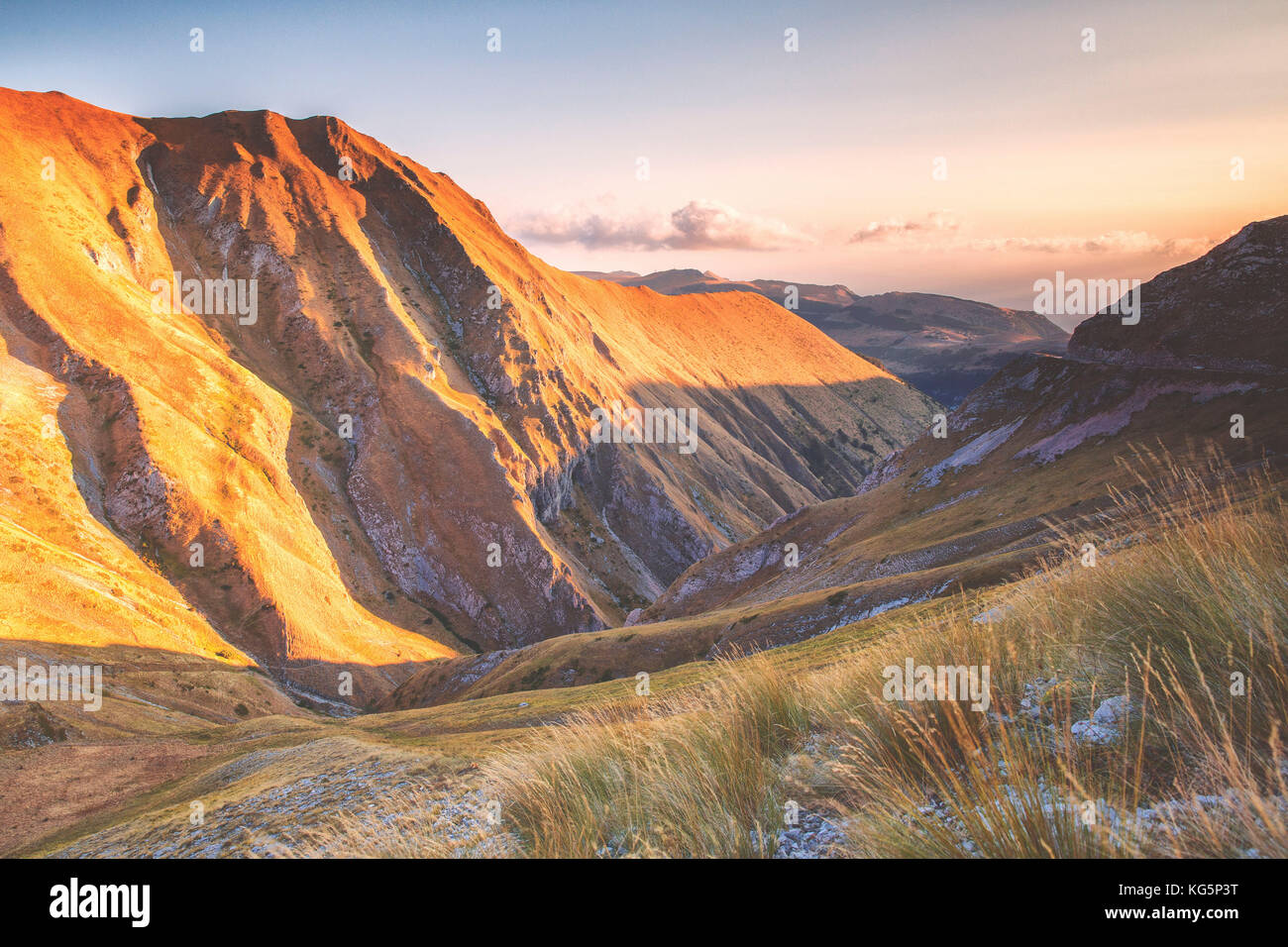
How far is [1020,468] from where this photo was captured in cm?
4459

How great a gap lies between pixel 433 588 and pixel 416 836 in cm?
7327

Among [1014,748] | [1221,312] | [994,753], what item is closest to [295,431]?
[994,753]

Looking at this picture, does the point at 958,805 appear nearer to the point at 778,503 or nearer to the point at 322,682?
the point at 322,682

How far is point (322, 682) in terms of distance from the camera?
52781 mm

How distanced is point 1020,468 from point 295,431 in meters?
72.3

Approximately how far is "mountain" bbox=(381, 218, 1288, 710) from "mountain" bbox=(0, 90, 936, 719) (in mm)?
17913

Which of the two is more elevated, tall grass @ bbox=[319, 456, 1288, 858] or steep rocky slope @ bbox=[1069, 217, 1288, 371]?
steep rocky slope @ bbox=[1069, 217, 1288, 371]

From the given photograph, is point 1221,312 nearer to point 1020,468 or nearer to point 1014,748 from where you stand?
point 1020,468

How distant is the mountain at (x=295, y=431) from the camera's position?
4803 centimetres

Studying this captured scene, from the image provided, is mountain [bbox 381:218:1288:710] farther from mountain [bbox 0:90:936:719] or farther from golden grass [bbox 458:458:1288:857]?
golden grass [bbox 458:458:1288:857]

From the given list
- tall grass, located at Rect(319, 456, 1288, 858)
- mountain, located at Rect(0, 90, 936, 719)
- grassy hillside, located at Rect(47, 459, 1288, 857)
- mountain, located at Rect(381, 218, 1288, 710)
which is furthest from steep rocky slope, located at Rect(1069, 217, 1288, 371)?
mountain, located at Rect(0, 90, 936, 719)

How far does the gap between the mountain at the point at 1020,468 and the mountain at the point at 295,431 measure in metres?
17.9

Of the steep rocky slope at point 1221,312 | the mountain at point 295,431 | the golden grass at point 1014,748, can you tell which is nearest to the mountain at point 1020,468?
the steep rocky slope at point 1221,312

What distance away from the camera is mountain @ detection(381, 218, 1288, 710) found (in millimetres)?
30969
